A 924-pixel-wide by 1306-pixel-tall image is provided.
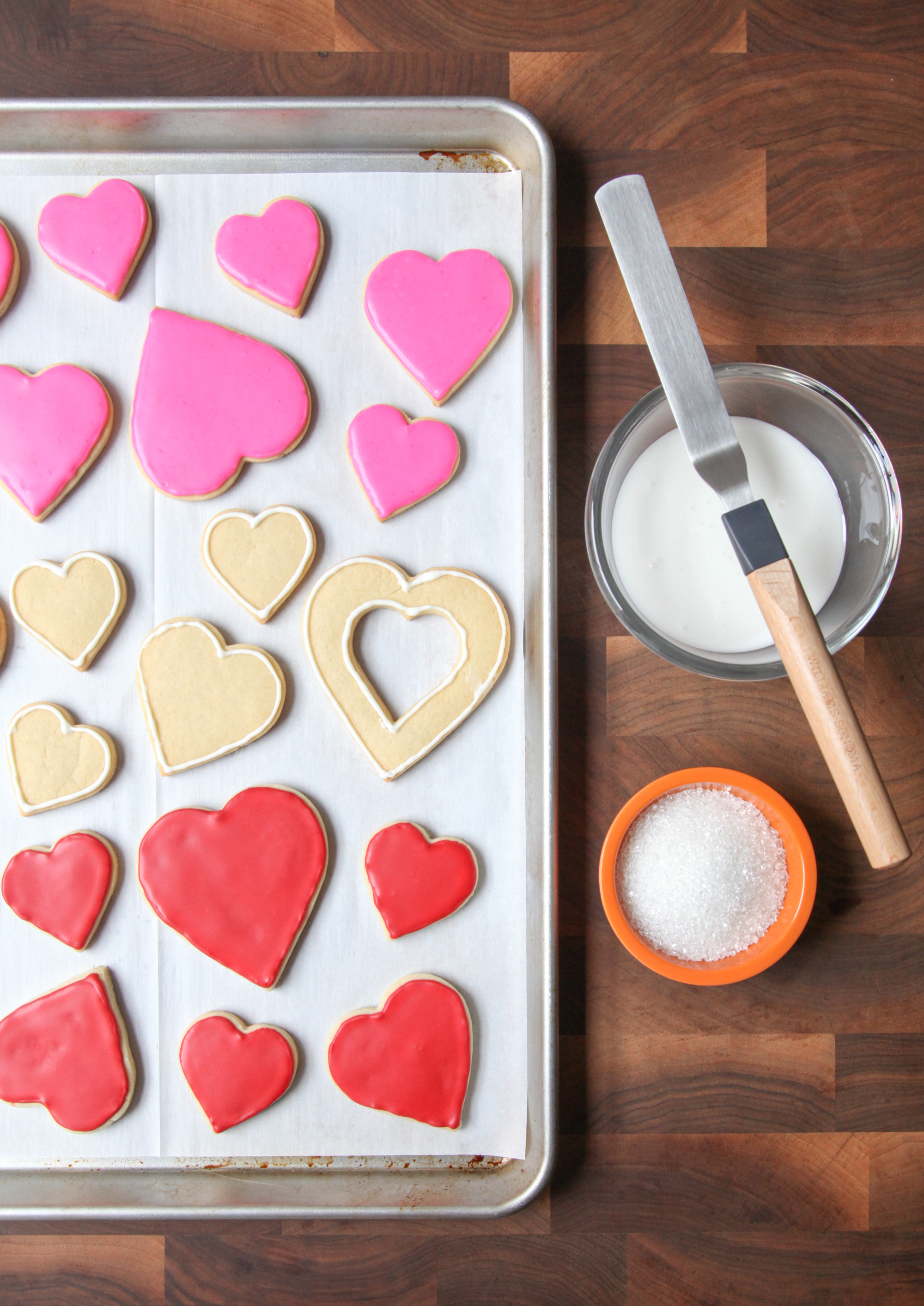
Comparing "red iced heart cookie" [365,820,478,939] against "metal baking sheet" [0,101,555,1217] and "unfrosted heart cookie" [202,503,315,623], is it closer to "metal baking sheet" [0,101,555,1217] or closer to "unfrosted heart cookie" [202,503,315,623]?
"metal baking sheet" [0,101,555,1217]

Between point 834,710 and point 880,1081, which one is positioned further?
point 880,1081

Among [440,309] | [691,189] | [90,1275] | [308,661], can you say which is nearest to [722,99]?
[691,189]

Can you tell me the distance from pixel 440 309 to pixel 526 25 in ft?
0.63

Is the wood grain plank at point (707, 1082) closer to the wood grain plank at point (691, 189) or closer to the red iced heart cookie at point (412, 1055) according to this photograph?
the red iced heart cookie at point (412, 1055)

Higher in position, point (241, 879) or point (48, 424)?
point (48, 424)

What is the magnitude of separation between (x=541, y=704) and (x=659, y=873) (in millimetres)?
125

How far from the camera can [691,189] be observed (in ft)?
1.86

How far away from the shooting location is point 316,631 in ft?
1.85

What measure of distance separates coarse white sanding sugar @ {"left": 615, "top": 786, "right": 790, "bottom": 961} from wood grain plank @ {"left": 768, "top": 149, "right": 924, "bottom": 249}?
363 mm

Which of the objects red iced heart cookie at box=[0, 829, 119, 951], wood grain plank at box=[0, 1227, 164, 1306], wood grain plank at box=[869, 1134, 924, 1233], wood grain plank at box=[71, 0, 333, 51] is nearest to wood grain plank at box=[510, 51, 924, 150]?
wood grain plank at box=[71, 0, 333, 51]

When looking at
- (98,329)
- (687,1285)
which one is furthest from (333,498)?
(687,1285)

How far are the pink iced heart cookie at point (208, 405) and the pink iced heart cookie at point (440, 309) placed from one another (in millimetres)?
70

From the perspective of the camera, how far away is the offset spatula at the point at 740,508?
462 mm

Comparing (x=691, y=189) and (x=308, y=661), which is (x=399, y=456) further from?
(x=691, y=189)
